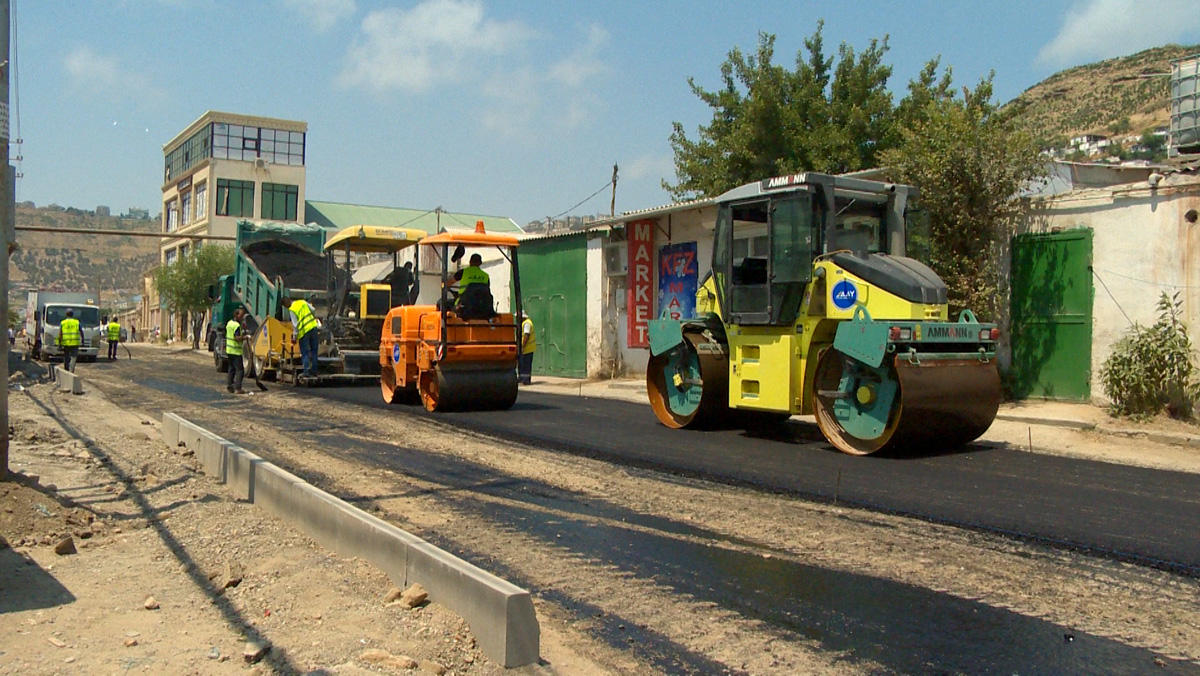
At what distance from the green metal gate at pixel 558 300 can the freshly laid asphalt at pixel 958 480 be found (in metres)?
10.7

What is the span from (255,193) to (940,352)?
55.5 metres

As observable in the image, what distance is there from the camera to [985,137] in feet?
42.0

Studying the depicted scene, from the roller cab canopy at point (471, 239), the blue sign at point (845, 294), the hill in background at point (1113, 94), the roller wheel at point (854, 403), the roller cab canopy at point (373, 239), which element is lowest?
the roller wheel at point (854, 403)

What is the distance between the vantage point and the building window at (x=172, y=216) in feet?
212

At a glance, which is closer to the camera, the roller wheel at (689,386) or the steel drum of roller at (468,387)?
the roller wheel at (689,386)

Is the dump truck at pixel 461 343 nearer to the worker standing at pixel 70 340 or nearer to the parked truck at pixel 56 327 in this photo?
the worker standing at pixel 70 340

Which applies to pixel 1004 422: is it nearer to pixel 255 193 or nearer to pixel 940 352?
pixel 940 352

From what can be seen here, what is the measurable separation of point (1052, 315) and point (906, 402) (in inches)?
210

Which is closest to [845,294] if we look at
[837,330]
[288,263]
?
[837,330]

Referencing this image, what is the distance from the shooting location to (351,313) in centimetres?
1783

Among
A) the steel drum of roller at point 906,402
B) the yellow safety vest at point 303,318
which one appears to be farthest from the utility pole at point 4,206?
the yellow safety vest at point 303,318

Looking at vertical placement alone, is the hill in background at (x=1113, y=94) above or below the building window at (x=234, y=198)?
above

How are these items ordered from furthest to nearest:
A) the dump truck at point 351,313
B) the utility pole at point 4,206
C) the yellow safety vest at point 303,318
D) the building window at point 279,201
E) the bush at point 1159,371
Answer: the building window at point 279,201
the dump truck at point 351,313
the yellow safety vest at point 303,318
the bush at point 1159,371
the utility pole at point 4,206

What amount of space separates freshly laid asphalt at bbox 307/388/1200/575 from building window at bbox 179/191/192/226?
5666cm
